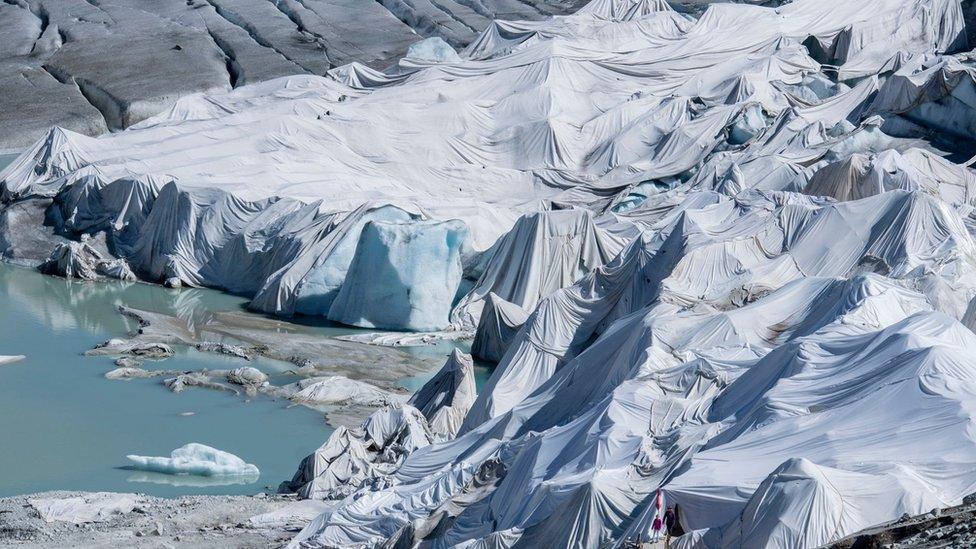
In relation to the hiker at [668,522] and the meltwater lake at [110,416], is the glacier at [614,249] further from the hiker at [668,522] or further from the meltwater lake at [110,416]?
the meltwater lake at [110,416]

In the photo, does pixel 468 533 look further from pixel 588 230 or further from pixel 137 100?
pixel 137 100

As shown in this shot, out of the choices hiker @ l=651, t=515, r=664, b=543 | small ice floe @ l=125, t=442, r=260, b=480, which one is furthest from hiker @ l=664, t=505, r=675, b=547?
small ice floe @ l=125, t=442, r=260, b=480

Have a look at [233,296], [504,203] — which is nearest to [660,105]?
[504,203]

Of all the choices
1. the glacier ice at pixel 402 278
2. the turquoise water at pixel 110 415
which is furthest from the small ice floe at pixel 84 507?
the glacier ice at pixel 402 278

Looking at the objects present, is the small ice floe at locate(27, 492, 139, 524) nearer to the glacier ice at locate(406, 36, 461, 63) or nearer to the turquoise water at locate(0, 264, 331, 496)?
the turquoise water at locate(0, 264, 331, 496)

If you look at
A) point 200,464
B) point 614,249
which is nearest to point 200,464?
point 200,464

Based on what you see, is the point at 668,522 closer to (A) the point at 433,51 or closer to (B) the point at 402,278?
(B) the point at 402,278

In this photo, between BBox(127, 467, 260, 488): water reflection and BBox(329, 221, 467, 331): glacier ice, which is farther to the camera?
BBox(329, 221, 467, 331): glacier ice
